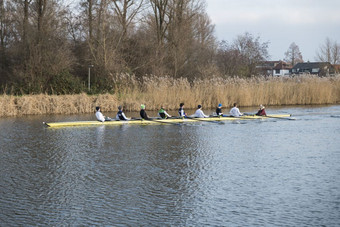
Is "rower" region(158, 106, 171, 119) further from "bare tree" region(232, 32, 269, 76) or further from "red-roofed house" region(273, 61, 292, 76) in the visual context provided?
"red-roofed house" region(273, 61, 292, 76)

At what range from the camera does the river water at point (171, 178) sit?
958 cm

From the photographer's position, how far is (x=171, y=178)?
12680 mm

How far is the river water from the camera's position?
958cm

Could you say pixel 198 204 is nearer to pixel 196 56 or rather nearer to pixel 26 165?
pixel 26 165

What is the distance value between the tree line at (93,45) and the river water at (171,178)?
15956mm

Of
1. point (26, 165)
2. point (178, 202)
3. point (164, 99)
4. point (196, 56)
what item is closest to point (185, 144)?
point (26, 165)

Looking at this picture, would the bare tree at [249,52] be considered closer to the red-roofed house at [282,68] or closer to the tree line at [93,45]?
the tree line at [93,45]

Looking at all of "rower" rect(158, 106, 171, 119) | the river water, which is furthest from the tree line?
the river water

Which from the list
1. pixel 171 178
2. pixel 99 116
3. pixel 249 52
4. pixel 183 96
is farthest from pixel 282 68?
pixel 171 178

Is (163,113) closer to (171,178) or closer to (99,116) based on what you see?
(99,116)

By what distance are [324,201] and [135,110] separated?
2369 cm

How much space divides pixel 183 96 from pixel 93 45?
454 inches

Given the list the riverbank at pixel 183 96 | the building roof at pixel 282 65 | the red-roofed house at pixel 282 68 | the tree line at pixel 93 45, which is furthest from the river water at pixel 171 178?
the building roof at pixel 282 65

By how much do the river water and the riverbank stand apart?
10.1m
